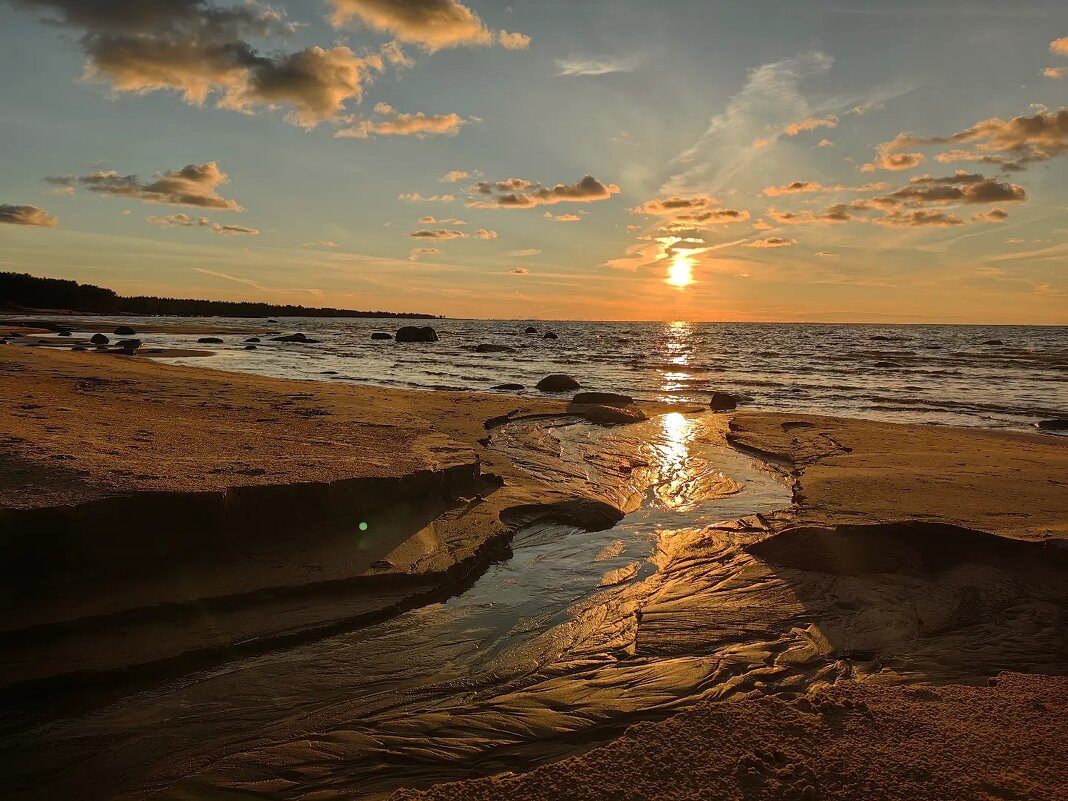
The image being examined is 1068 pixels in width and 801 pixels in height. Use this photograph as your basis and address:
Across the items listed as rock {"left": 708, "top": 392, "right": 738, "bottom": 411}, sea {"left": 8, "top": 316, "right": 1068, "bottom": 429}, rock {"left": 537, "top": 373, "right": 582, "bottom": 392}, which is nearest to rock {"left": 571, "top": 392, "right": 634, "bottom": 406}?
rock {"left": 708, "top": 392, "right": 738, "bottom": 411}

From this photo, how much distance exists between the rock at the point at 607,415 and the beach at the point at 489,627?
5.45m

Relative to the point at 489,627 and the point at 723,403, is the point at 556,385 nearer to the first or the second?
the point at 723,403

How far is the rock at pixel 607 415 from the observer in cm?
1336

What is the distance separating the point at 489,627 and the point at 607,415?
30.9 ft

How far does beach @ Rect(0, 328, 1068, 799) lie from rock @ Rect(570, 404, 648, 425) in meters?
5.45

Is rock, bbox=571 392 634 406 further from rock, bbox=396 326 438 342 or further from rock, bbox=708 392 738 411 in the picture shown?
rock, bbox=396 326 438 342

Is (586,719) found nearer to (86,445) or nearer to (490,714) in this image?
(490,714)

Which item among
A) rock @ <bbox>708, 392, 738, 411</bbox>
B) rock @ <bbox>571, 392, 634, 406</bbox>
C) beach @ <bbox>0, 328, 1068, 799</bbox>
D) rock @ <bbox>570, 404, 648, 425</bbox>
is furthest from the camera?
rock @ <bbox>708, 392, 738, 411</bbox>

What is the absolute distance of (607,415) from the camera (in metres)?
13.5

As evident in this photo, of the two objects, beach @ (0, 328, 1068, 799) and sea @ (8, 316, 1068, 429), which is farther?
sea @ (8, 316, 1068, 429)

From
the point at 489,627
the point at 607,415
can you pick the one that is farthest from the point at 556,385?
the point at 489,627

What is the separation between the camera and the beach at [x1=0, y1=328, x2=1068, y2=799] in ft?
9.29

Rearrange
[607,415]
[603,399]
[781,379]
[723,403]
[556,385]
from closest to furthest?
[607,415] < [603,399] < [723,403] < [556,385] < [781,379]

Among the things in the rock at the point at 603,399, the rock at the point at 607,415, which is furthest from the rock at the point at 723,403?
the rock at the point at 607,415
